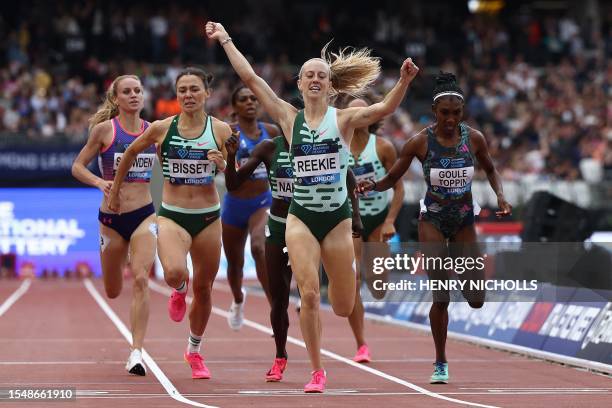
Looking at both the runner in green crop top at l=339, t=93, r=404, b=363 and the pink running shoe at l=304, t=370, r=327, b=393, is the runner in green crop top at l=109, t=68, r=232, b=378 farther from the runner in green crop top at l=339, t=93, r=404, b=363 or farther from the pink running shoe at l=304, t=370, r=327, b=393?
the runner in green crop top at l=339, t=93, r=404, b=363

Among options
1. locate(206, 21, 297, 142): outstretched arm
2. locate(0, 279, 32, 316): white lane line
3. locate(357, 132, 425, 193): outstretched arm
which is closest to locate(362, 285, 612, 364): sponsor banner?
locate(357, 132, 425, 193): outstretched arm

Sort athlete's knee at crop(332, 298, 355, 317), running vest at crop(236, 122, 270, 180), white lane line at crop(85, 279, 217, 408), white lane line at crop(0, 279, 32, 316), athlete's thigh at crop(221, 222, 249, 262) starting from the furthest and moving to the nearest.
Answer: white lane line at crop(0, 279, 32, 316)
athlete's thigh at crop(221, 222, 249, 262)
running vest at crop(236, 122, 270, 180)
athlete's knee at crop(332, 298, 355, 317)
white lane line at crop(85, 279, 217, 408)

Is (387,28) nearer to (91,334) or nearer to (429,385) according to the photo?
(91,334)

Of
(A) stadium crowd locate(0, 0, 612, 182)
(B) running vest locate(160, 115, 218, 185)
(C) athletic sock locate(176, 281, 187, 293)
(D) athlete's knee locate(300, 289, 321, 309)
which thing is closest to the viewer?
(D) athlete's knee locate(300, 289, 321, 309)

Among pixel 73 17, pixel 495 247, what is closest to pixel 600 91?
pixel 73 17

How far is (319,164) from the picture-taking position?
35.4 ft

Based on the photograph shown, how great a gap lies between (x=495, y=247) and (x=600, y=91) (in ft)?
72.8

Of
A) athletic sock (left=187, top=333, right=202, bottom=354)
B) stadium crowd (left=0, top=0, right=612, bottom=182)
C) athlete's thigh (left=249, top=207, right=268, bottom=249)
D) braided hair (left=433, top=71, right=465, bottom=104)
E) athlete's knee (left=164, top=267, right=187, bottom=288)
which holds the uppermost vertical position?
stadium crowd (left=0, top=0, right=612, bottom=182)

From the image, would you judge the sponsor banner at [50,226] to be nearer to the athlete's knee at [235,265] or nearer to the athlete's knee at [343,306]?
the athlete's knee at [235,265]

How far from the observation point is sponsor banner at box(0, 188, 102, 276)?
30.8 metres

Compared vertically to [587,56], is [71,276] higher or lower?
lower

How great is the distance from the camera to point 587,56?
40656 mm

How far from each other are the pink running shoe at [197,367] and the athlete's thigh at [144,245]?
88 cm

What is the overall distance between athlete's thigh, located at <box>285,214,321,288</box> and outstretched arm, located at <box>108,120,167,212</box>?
176cm
